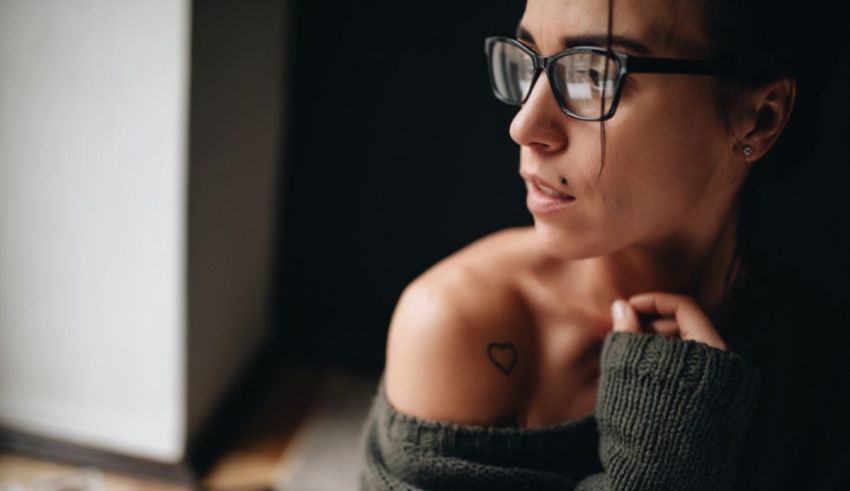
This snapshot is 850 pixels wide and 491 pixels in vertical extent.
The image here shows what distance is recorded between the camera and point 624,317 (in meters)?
1.02

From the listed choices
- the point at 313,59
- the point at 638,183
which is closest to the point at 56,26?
the point at 313,59

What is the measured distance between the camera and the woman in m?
0.85

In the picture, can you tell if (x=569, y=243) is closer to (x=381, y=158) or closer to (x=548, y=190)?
(x=548, y=190)

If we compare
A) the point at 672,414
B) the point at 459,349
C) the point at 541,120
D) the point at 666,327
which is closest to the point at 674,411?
the point at 672,414

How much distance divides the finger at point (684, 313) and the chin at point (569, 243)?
126mm

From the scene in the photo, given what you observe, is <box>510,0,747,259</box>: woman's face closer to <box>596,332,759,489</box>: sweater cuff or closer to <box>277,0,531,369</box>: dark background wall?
<box>596,332,759,489</box>: sweater cuff

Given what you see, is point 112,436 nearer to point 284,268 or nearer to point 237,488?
point 237,488

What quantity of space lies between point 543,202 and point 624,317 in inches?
8.1

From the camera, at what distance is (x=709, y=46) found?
849 millimetres

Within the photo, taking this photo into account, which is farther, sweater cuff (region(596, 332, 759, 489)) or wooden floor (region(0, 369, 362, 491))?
wooden floor (region(0, 369, 362, 491))

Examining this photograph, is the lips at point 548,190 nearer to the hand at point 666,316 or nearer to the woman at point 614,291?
the woman at point 614,291

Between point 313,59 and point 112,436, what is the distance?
45.5 inches

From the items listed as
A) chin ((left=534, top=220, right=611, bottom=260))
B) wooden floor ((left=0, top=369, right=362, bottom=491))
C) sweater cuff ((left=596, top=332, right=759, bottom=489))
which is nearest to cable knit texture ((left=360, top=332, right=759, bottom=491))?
sweater cuff ((left=596, top=332, right=759, bottom=489))

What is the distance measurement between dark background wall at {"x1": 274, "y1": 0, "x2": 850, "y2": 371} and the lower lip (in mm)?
975
